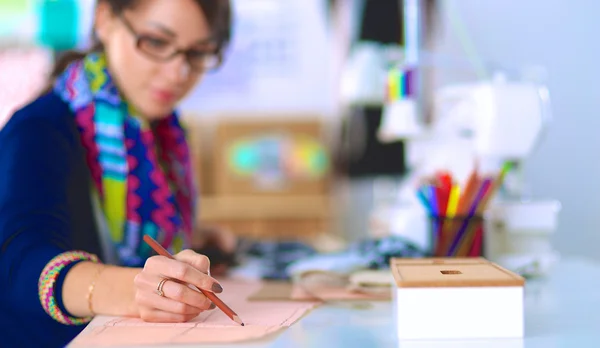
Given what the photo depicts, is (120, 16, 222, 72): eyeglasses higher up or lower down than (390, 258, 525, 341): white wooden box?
higher up

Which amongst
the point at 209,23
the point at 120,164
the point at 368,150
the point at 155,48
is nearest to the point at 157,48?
the point at 155,48

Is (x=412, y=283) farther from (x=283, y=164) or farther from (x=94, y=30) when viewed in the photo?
(x=283, y=164)

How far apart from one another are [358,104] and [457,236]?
6.89 feet

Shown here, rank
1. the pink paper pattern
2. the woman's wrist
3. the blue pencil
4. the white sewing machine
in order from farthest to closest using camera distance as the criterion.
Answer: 1. the white sewing machine
2. the blue pencil
3. the woman's wrist
4. the pink paper pattern

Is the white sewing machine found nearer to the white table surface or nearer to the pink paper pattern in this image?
the white table surface

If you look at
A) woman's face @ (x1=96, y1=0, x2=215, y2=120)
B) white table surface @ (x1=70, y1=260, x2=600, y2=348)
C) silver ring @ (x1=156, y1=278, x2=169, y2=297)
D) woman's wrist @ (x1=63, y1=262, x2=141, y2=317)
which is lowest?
white table surface @ (x1=70, y1=260, x2=600, y2=348)

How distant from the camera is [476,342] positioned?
66 centimetres

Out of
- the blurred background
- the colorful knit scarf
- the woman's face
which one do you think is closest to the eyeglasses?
the woman's face

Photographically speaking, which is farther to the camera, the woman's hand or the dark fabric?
the dark fabric

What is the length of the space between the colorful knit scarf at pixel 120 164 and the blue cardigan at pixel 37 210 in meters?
0.04

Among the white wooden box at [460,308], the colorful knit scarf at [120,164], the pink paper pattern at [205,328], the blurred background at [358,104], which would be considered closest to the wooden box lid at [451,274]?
the white wooden box at [460,308]

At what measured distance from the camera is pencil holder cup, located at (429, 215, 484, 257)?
1.02 m

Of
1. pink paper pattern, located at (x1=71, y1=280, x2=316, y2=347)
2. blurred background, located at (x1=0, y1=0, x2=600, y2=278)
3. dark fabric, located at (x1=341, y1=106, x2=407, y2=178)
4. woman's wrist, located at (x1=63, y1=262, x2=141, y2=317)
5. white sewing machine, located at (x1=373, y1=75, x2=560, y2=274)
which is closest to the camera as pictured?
pink paper pattern, located at (x1=71, y1=280, x2=316, y2=347)

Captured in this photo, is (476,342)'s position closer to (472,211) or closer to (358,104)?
(472,211)
